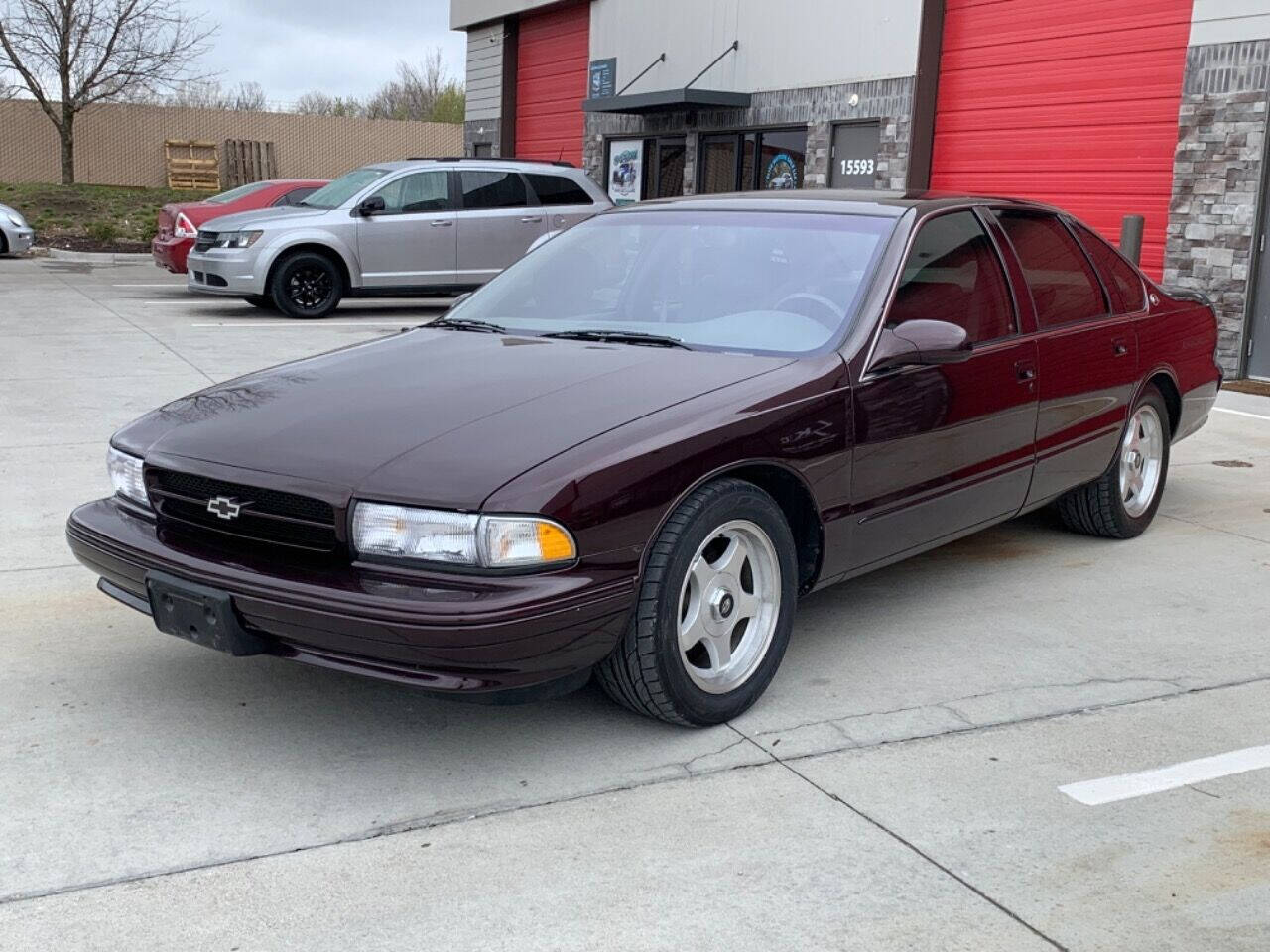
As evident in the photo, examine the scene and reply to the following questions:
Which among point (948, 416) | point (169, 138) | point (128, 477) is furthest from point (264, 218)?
point (169, 138)

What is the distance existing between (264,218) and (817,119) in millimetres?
6692

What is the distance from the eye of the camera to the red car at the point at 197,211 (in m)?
16.8

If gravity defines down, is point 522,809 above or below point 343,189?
below

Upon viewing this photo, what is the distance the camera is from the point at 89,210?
29078 mm

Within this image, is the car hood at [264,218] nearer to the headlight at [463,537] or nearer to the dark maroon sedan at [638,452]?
the dark maroon sedan at [638,452]

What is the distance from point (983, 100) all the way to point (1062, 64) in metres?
1.13

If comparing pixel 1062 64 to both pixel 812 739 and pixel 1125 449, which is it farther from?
pixel 812 739

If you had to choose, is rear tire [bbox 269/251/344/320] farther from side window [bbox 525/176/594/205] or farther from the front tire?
the front tire

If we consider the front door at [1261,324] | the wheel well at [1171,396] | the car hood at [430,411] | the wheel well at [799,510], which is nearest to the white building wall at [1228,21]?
the front door at [1261,324]

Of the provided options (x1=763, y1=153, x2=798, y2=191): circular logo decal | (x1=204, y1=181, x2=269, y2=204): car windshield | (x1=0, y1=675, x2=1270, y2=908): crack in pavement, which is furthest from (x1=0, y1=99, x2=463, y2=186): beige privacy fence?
(x1=0, y1=675, x2=1270, y2=908): crack in pavement

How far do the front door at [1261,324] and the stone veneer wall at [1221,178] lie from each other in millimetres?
77

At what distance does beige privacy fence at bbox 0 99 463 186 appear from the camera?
119 ft

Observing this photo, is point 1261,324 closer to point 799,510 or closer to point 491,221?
point 491,221

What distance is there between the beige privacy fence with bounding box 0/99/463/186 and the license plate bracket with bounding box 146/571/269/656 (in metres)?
36.5
